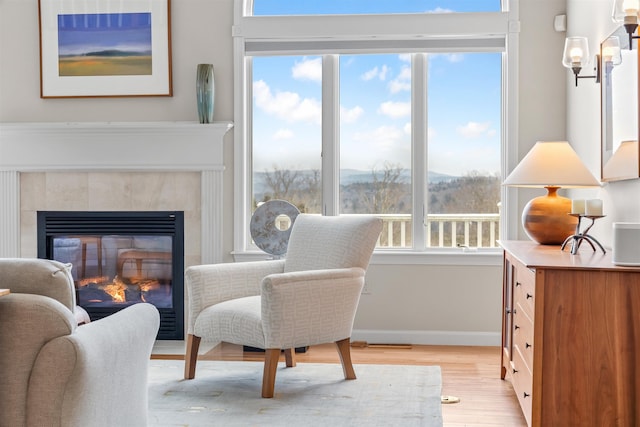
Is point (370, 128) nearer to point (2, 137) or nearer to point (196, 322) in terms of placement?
point (196, 322)

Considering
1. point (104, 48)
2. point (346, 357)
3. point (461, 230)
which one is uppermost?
point (104, 48)

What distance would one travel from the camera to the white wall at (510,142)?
4688 millimetres

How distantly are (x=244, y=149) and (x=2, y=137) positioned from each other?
1.56 meters

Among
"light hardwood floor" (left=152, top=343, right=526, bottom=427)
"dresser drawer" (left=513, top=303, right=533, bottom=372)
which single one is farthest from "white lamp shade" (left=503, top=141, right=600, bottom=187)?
"light hardwood floor" (left=152, top=343, right=526, bottom=427)

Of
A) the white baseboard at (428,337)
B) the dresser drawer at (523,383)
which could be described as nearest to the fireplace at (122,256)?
the white baseboard at (428,337)

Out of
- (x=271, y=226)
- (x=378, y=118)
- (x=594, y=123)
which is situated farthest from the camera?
(x=378, y=118)

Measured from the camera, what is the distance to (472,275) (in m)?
4.78

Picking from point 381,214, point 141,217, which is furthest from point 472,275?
point 141,217

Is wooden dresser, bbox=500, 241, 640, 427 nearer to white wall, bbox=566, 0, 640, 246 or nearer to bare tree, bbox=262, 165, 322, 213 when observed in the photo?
white wall, bbox=566, 0, 640, 246

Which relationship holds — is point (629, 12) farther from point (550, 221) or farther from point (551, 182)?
point (550, 221)

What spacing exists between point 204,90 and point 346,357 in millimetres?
1937

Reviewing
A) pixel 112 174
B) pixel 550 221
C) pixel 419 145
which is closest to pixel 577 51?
pixel 550 221

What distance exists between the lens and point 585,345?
8.25ft

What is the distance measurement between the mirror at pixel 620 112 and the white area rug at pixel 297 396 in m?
1.29
